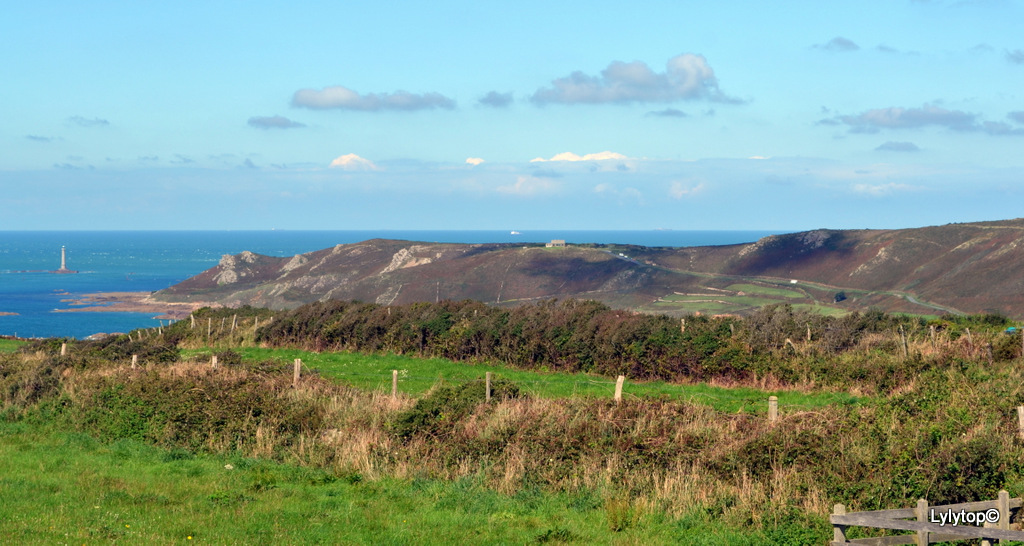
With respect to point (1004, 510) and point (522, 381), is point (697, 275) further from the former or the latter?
point (1004, 510)

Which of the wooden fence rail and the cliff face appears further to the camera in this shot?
the cliff face

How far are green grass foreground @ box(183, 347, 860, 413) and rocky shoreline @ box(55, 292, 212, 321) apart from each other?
213 ft

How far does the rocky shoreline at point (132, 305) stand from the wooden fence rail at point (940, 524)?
9110cm

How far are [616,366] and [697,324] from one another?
13.9 feet

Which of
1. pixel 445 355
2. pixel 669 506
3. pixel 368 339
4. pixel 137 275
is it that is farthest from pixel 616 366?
pixel 137 275

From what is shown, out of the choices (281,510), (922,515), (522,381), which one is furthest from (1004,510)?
(522,381)

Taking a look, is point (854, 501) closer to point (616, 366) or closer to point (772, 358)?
point (772, 358)

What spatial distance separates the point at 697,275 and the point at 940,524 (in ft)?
281

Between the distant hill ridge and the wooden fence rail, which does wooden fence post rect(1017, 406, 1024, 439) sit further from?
the distant hill ridge

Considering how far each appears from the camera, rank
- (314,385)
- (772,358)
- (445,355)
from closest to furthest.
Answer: (314,385), (772,358), (445,355)

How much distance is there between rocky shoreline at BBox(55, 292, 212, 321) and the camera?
99188mm

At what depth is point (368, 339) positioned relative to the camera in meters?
37.2

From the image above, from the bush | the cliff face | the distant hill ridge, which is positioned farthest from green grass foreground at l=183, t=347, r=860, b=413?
the cliff face

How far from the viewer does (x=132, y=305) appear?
106m
